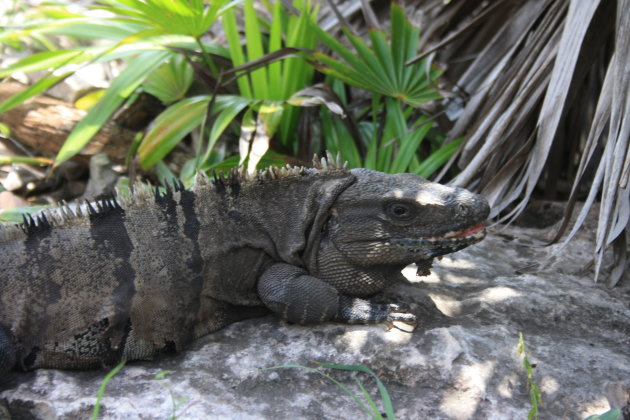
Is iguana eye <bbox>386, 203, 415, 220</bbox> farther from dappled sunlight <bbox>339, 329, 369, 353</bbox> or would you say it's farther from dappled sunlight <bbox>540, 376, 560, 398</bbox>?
dappled sunlight <bbox>540, 376, 560, 398</bbox>

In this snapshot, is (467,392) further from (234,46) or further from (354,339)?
(234,46)

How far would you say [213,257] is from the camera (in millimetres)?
3125

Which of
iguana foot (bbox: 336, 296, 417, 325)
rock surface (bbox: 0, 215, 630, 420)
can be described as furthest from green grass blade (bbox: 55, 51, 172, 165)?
iguana foot (bbox: 336, 296, 417, 325)

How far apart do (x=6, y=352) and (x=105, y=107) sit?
264 cm

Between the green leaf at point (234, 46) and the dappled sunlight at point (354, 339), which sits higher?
the green leaf at point (234, 46)

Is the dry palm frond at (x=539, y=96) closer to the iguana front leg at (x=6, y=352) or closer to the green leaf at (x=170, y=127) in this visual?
the green leaf at (x=170, y=127)

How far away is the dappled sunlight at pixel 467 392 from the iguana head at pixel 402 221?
0.64 m

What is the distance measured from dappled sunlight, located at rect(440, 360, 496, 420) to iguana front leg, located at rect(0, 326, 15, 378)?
1.99 metres

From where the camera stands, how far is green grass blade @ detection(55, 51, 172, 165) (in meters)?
4.68

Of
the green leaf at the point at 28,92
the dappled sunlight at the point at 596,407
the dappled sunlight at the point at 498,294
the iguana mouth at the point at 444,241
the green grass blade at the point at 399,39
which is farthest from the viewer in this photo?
the green grass blade at the point at 399,39

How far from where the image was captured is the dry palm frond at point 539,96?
3.37m

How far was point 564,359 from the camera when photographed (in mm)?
2791

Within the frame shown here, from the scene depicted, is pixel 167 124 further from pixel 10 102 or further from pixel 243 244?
pixel 243 244

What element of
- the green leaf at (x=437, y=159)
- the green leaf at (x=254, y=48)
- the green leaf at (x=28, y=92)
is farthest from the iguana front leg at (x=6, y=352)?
the green leaf at (x=437, y=159)
